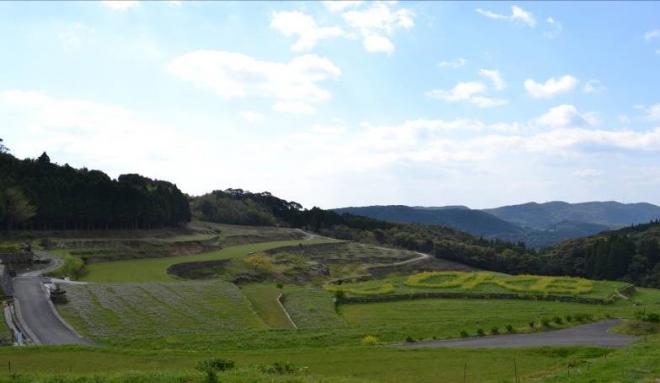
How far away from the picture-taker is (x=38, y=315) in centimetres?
3095

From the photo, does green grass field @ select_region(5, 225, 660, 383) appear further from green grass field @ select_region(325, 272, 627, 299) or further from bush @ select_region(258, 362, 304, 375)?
bush @ select_region(258, 362, 304, 375)

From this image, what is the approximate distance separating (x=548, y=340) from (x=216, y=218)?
96.6 meters

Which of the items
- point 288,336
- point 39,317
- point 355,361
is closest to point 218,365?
point 355,361

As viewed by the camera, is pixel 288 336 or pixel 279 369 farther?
pixel 288 336

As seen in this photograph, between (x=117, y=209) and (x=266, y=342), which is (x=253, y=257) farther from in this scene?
(x=266, y=342)

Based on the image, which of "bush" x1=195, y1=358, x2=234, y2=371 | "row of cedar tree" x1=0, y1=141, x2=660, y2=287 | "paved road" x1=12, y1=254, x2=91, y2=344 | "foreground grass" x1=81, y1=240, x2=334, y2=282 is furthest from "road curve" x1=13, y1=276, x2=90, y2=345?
"row of cedar tree" x1=0, y1=141, x2=660, y2=287

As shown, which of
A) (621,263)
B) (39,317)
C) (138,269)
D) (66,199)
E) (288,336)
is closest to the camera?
(288,336)

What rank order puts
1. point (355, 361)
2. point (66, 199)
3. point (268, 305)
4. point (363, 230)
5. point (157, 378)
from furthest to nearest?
point (363, 230), point (66, 199), point (268, 305), point (355, 361), point (157, 378)

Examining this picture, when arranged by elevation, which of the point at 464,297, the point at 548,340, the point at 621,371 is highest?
the point at 621,371

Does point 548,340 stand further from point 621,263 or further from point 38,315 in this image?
point 621,263

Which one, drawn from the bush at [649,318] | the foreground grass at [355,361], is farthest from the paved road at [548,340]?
the foreground grass at [355,361]

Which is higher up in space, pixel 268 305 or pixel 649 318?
pixel 649 318

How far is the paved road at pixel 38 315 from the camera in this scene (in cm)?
2692

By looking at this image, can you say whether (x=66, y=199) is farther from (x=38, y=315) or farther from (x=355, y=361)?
(x=355, y=361)
